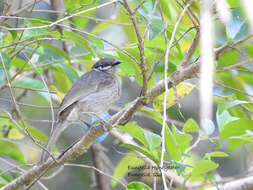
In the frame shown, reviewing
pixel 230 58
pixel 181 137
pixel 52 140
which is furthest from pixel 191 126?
pixel 52 140

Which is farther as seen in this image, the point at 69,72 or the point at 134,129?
the point at 69,72

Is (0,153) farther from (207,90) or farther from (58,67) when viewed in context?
(207,90)

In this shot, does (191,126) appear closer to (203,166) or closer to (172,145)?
(172,145)

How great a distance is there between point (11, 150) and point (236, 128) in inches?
69.6

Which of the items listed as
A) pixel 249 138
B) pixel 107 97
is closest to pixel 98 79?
pixel 107 97

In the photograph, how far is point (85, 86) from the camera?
397 centimetres

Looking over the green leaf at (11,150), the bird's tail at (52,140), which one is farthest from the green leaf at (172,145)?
the green leaf at (11,150)

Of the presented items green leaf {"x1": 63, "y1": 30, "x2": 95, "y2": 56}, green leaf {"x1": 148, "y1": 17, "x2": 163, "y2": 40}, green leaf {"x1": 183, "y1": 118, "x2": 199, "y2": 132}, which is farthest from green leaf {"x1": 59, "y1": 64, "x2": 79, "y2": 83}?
green leaf {"x1": 183, "y1": 118, "x2": 199, "y2": 132}

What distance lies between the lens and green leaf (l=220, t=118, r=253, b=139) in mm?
2330

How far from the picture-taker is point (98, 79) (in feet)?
13.8

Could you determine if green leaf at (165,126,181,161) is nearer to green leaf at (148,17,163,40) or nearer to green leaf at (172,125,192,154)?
green leaf at (172,125,192,154)

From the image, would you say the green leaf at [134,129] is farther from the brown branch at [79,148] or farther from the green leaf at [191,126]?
the green leaf at [191,126]

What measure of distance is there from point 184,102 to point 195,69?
136 inches

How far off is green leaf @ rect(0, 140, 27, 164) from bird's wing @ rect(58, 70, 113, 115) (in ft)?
2.19
